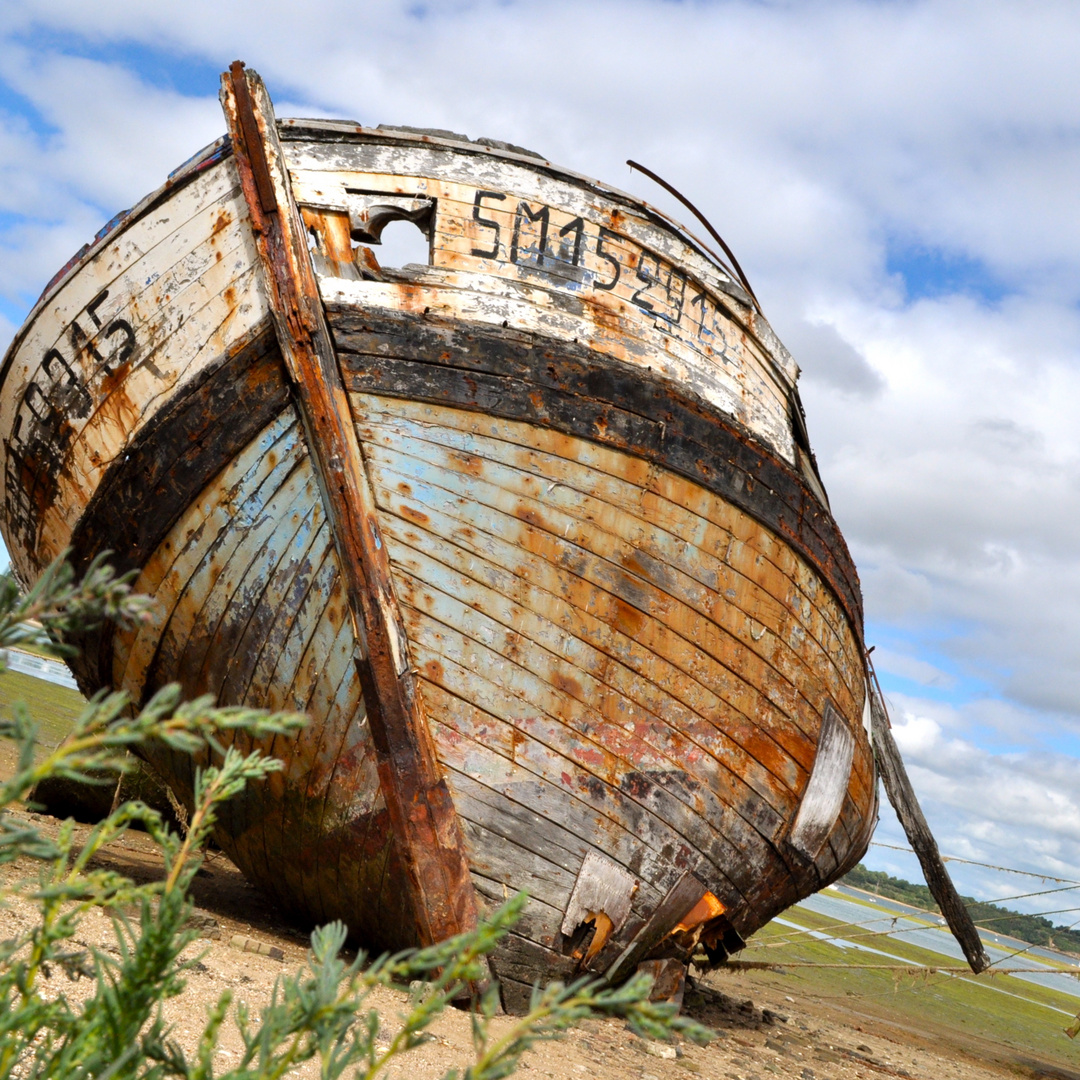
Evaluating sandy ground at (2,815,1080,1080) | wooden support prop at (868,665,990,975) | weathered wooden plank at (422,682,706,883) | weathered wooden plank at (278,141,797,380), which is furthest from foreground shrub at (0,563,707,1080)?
wooden support prop at (868,665,990,975)


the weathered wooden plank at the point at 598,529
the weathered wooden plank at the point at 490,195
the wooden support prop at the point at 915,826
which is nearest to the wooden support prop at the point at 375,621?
the weathered wooden plank at the point at 598,529

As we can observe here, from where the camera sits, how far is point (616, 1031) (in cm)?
445

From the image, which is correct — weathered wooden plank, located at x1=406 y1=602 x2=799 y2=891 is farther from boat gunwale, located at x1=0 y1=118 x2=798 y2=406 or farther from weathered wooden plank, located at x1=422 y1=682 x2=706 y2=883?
boat gunwale, located at x1=0 y1=118 x2=798 y2=406

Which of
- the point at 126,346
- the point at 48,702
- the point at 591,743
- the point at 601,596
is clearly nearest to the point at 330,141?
the point at 126,346

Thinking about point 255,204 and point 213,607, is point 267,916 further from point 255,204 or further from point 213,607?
point 255,204

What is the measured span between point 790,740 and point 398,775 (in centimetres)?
187

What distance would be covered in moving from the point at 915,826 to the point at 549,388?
4.38 meters

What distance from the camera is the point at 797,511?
4633 mm

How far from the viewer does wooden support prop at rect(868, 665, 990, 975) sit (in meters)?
6.29

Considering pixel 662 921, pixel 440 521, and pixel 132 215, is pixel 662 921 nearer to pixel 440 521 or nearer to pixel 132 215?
pixel 440 521

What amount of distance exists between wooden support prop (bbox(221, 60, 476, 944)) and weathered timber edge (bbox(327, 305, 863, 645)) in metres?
0.16

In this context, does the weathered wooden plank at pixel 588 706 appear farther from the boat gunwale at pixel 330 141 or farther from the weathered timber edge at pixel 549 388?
the boat gunwale at pixel 330 141

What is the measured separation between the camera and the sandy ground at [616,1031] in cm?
335

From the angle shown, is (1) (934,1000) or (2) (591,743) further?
(1) (934,1000)
